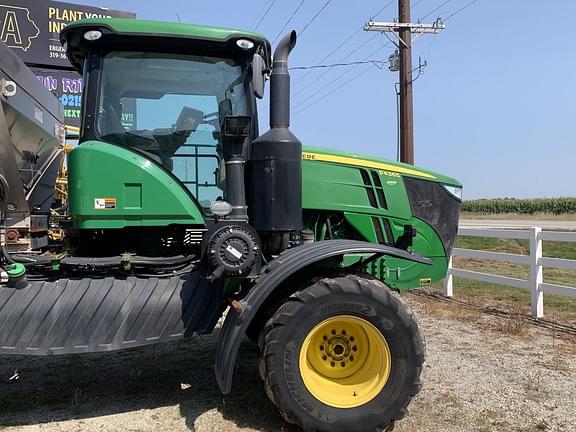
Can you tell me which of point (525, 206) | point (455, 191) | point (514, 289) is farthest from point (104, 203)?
point (525, 206)

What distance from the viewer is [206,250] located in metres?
3.64

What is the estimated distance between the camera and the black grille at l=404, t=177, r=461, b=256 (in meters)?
4.70

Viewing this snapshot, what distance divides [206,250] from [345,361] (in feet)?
4.15

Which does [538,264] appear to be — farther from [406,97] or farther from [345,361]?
[406,97]

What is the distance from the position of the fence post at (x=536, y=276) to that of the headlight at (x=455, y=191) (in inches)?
115

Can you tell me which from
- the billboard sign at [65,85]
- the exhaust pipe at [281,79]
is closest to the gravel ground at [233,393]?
the exhaust pipe at [281,79]

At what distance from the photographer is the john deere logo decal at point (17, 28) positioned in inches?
416

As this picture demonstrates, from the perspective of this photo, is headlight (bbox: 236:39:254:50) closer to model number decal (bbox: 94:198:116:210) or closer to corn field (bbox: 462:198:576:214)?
model number decal (bbox: 94:198:116:210)

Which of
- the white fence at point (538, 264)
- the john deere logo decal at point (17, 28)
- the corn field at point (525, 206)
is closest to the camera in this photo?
the white fence at point (538, 264)

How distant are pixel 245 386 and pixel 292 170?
1.95 m

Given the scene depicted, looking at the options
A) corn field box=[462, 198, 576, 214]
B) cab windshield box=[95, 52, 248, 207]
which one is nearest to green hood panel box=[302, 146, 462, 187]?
cab windshield box=[95, 52, 248, 207]

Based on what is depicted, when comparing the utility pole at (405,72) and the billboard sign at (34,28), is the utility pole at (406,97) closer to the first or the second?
the utility pole at (405,72)

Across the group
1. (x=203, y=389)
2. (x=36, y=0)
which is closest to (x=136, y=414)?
(x=203, y=389)

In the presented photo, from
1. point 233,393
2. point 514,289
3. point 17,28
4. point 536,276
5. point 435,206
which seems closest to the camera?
point 233,393
